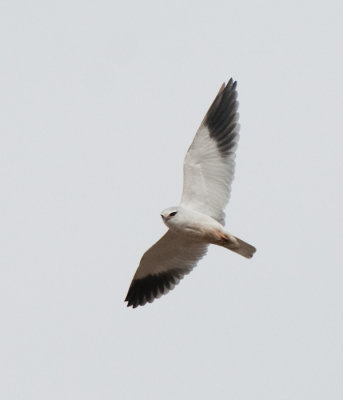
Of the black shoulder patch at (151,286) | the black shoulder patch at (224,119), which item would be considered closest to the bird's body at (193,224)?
the black shoulder patch at (224,119)

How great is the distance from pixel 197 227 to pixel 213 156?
1157mm

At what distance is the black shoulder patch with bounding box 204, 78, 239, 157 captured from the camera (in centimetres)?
1341

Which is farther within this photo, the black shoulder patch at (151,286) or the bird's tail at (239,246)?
the black shoulder patch at (151,286)

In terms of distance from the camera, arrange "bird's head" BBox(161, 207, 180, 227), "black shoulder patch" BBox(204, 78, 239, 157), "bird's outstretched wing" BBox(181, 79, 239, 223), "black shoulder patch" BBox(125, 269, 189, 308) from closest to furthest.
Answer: "bird's head" BBox(161, 207, 180, 227)
"bird's outstretched wing" BBox(181, 79, 239, 223)
"black shoulder patch" BBox(204, 78, 239, 157)
"black shoulder patch" BBox(125, 269, 189, 308)

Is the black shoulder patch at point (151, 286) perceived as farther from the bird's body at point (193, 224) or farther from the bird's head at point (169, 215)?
the bird's head at point (169, 215)

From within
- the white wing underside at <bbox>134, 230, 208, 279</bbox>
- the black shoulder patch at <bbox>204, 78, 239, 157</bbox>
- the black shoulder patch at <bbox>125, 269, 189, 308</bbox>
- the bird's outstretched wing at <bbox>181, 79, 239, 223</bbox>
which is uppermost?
the black shoulder patch at <bbox>204, 78, 239, 157</bbox>

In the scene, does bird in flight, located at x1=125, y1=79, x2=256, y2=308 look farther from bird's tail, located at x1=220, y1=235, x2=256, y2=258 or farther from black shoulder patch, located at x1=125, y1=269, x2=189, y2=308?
black shoulder patch, located at x1=125, y1=269, x2=189, y2=308

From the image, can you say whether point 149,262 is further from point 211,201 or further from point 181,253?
point 211,201

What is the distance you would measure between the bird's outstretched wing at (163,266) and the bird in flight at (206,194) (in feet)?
0.05

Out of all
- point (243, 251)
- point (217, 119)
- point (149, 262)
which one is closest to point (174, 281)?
point (149, 262)

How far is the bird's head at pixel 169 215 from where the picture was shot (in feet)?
41.6

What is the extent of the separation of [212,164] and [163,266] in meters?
1.90

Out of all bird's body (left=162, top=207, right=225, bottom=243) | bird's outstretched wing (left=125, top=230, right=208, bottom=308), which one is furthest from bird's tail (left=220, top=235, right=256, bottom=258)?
bird's outstretched wing (left=125, top=230, right=208, bottom=308)

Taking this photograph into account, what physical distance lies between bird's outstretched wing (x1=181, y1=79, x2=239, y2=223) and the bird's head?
18.7 inches
